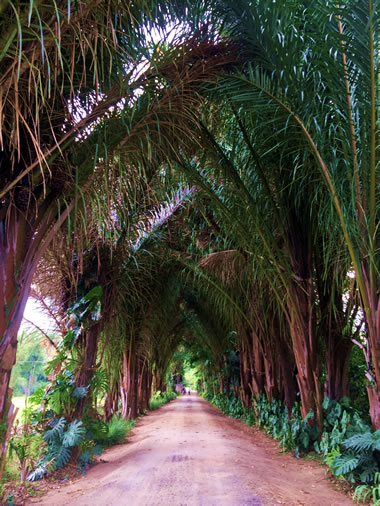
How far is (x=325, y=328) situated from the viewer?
4.93 m

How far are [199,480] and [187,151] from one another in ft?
10.1

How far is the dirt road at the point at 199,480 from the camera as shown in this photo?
2.90m

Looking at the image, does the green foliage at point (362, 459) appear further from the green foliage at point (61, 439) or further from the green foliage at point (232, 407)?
the green foliage at point (232, 407)

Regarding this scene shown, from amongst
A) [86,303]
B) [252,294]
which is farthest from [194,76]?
[252,294]

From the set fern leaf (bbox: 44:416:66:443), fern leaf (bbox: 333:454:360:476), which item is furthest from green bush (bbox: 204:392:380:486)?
fern leaf (bbox: 44:416:66:443)

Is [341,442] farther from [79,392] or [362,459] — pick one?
[79,392]

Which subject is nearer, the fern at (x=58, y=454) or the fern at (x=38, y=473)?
the fern at (x=38, y=473)

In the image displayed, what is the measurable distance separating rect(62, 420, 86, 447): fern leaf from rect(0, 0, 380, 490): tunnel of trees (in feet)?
0.79

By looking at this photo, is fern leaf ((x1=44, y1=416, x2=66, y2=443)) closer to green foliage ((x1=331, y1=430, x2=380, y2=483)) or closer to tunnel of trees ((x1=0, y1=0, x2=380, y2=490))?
tunnel of trees ((x1=0, y1=0, x2=380, y2=490))

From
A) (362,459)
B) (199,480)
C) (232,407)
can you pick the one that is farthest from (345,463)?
(232,407)

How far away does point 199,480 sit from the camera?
3.38 metres

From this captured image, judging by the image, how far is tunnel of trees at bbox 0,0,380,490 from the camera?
90.2 inches

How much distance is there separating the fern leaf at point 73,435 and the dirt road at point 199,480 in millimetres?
374

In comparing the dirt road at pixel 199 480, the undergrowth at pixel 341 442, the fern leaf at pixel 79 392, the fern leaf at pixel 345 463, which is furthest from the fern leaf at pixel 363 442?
the fern leaf at pixel 79 392
